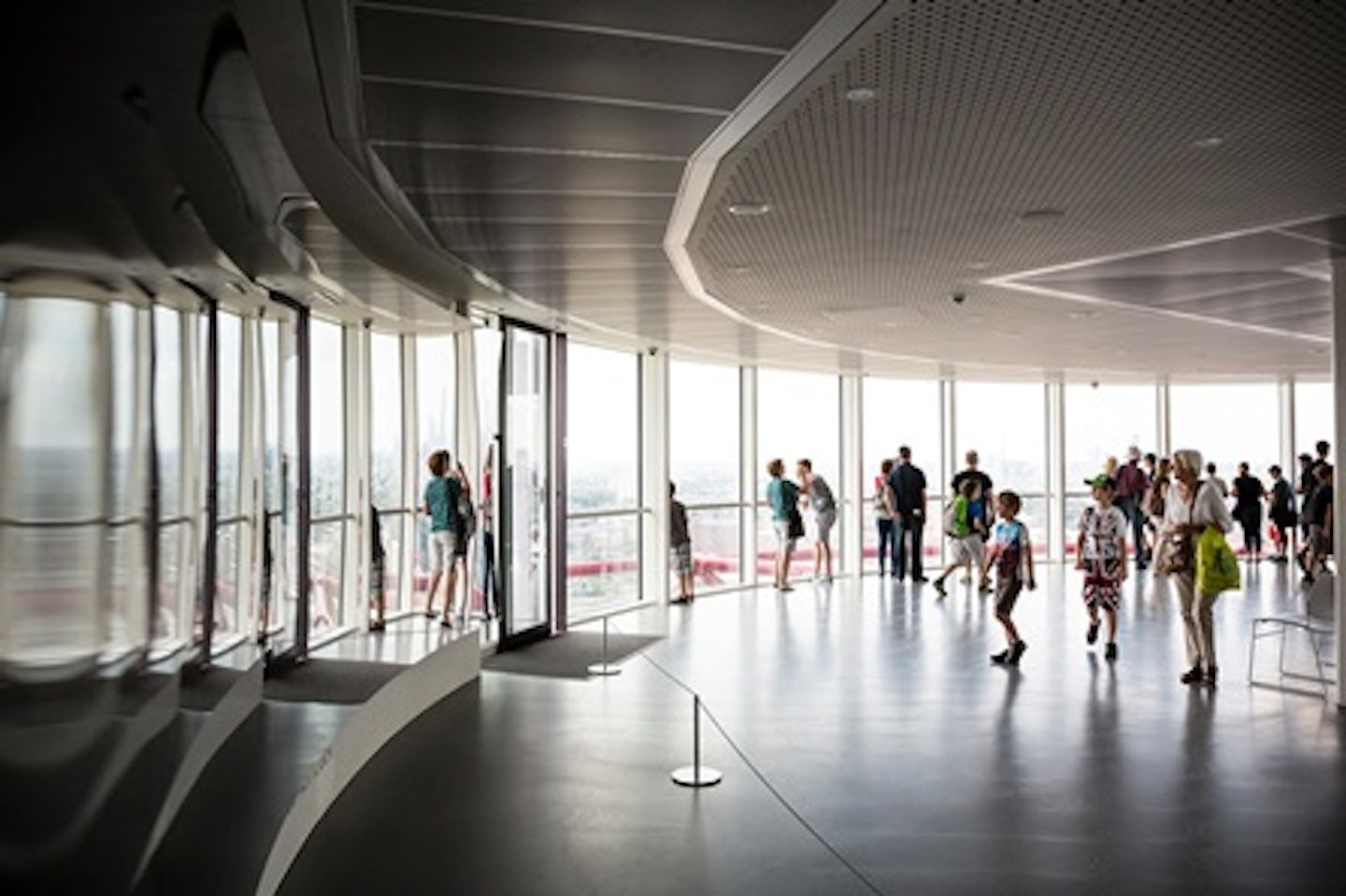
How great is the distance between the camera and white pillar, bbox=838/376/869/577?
59.1 ft

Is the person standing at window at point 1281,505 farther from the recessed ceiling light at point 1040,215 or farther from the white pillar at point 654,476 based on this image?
the recessed ceiling light at point 1040,215

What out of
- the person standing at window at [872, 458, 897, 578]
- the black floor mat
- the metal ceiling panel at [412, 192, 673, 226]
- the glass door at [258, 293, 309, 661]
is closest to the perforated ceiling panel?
the metal ceiling panel at [412, 192, 673, 226]

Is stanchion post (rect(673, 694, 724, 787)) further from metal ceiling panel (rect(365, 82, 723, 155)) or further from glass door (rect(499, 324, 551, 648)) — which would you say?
glass door (rect(499, 324, 551, 648))

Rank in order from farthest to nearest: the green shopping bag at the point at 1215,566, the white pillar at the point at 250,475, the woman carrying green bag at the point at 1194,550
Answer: the woman carrying green bag at the point at 1194,550 < the green shopping bag at the point at 1215,566 < the white pillar at the point at 250,475

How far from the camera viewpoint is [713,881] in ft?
15.7

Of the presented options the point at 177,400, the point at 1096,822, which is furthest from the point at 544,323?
the point at 177,400

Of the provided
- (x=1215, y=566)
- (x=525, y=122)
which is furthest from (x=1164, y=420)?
(x=525, y=122)

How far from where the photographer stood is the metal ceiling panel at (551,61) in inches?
137

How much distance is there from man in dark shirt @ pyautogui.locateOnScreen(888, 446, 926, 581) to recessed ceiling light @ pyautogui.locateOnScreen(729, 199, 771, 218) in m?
10.1

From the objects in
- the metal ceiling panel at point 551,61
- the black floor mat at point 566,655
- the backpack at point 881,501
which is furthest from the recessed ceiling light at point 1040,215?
the backpack at point 881,501

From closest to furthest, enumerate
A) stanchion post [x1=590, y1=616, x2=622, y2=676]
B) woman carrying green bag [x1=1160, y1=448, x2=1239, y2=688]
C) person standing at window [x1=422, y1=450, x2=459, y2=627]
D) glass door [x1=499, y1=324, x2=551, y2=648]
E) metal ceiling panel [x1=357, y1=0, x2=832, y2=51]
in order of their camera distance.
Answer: metal ceiling panel [x1=357, y1=0, x2=832, y2=51]
person standing at window [x1=422, y1=450, x2=459, y2=627]
woman carrying green bag [x1=1160, y1=448, x2=1239, y2=688]
stanchion post [x1=590, y1=616, x2=622, y2=676]
glass door [x1=499, y1=324, x2=551, y2=648]

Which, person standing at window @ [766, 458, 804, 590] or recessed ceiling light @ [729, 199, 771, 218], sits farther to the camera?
person standing at window @ [766, 458, 804, 590]

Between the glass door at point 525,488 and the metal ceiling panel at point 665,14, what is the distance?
708cm

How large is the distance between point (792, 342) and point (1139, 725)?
23.5ft
